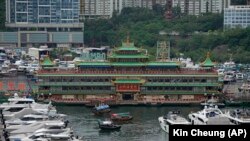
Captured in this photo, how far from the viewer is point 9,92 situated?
30969 millimetres

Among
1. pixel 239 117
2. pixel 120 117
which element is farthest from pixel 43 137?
pixel 120 117

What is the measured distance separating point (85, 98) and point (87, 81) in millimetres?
707

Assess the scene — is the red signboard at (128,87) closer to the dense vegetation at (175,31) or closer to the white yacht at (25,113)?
the white yacht at (25,113)

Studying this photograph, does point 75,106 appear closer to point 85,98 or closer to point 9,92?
point 85,98

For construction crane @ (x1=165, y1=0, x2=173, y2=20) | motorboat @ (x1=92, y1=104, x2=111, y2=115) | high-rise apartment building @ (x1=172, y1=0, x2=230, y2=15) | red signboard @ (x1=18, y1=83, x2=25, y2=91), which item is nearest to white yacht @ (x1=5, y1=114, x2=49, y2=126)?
motorboat @ (x1=92, y1=104, x2=111, y2=115)

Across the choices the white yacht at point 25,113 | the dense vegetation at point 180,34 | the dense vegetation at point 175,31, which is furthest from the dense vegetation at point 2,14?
the white yacht at point 25,113

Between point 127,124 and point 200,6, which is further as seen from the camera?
point 200,6

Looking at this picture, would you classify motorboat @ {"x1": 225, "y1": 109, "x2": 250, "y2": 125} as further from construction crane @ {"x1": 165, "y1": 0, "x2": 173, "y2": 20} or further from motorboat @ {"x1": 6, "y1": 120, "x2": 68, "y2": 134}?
construction crane @ {"x1": 165, "y1": 0, "x2": 173, "y2": 20}

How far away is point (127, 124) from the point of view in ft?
76.8

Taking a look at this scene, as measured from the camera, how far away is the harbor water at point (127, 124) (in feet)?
66.9

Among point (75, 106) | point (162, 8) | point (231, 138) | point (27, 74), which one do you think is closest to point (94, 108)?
point (75, 106)

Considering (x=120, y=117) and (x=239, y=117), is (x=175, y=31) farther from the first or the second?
(x=239, y=117)

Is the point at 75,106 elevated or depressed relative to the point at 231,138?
depressed

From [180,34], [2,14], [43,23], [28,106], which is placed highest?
[2,14]
